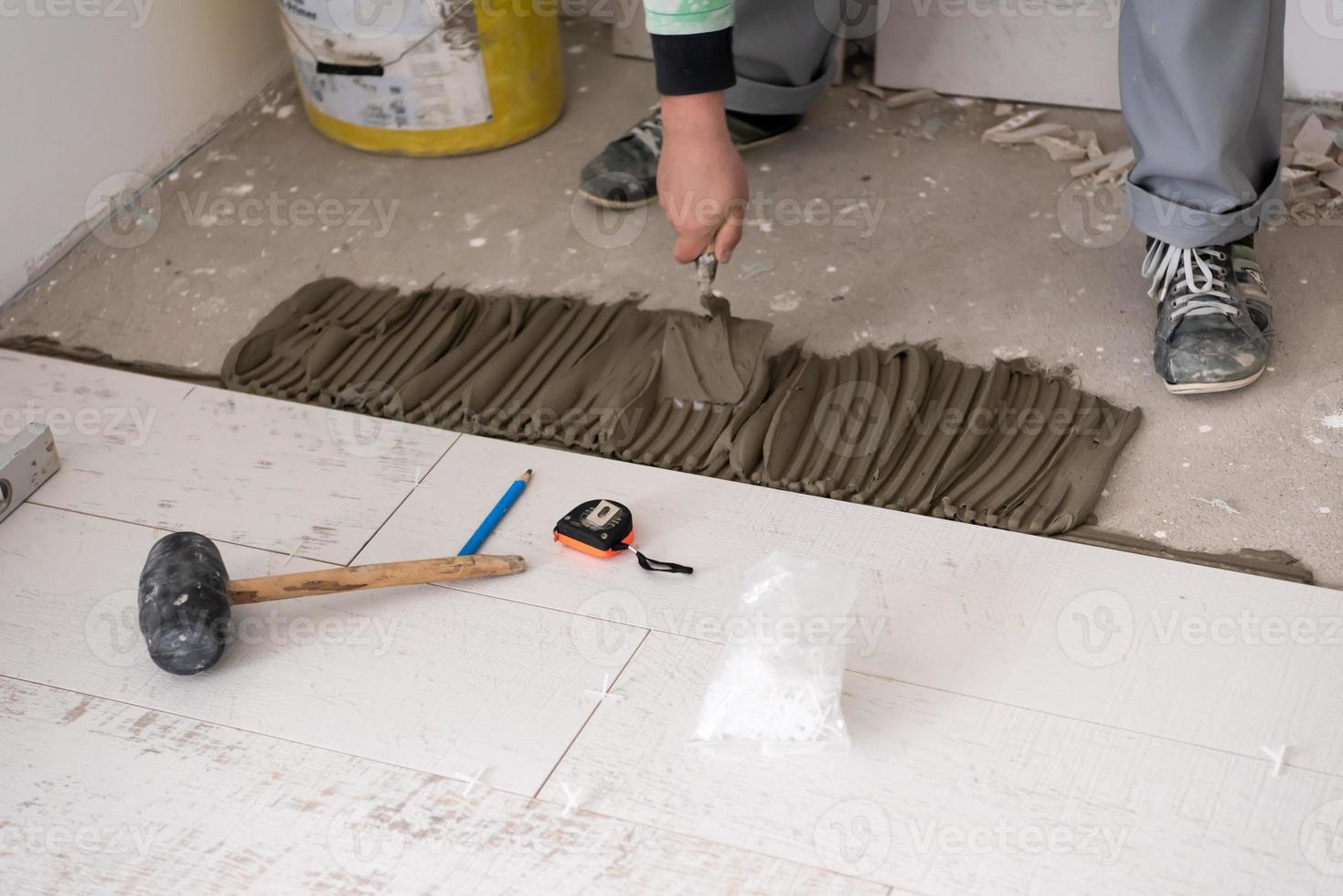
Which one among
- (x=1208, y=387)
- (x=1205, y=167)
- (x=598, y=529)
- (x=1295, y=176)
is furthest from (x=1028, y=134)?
(x=598, y=529)

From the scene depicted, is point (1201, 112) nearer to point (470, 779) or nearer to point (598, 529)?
point (598, 529)

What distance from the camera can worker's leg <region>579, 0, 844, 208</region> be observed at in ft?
6.98

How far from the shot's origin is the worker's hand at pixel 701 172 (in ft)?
5.00

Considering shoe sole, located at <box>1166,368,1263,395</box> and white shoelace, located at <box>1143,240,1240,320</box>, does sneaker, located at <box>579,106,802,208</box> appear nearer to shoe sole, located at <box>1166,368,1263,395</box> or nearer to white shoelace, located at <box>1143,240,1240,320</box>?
white shoelace, located at <box>1143,240,1240,320</box>

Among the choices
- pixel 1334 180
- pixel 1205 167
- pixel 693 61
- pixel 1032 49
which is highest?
pixel 693 61

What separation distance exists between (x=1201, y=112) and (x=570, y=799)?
1180mm

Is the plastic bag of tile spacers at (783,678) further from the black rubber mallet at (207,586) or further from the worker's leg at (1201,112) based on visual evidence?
the worker's leg at (1201,112)

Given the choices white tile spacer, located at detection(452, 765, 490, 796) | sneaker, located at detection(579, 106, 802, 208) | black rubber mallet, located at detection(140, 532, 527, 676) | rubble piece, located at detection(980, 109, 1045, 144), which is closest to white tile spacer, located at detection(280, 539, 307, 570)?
black rubber mallet, located at detection(140, 532, 527, 676)

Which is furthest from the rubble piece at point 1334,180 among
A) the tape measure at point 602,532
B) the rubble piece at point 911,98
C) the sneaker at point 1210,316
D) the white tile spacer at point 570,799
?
the white tile spacer at point 570,799

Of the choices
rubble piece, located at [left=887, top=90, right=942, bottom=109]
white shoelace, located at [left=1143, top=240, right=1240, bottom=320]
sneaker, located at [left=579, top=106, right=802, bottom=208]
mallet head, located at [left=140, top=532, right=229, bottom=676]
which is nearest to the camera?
mallet head, located at [left=140, top=532, right=229, bottom=676]

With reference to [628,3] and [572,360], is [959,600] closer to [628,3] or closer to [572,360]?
[572,360]

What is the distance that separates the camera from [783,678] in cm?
124

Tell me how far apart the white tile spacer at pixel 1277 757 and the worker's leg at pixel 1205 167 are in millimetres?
593

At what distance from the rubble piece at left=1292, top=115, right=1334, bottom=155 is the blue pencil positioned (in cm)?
147
